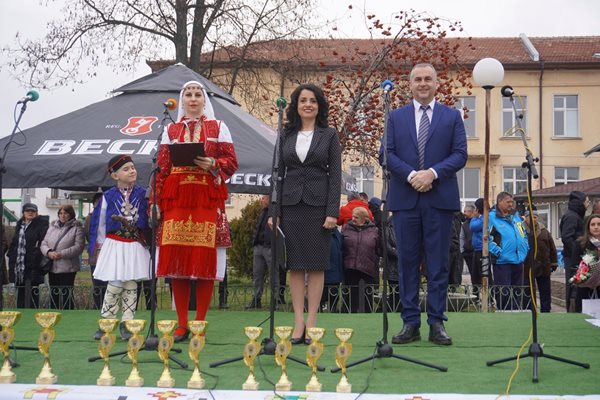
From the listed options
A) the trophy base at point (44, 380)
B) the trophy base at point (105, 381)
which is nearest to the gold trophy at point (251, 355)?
the trophy base at point (105, 381)

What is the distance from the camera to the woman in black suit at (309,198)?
573cm

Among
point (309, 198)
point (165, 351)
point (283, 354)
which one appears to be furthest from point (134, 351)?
point (309, 198)

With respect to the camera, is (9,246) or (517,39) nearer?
(9,246)

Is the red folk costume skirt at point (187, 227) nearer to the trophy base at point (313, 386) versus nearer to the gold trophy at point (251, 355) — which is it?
the gold trophy at point (251, 355)

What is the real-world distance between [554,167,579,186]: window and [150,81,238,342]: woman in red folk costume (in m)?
30.6

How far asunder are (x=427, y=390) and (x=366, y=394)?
362 mm

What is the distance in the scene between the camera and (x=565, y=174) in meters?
34.2

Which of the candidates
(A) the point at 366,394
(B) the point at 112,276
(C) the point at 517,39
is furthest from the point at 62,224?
(C) the point at 517,39

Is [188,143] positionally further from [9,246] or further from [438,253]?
[9,246]

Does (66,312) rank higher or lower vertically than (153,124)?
lower

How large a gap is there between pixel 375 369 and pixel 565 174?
31.7 meters

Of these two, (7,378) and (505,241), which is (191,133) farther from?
(505,241)

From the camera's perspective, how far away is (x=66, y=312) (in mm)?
8461

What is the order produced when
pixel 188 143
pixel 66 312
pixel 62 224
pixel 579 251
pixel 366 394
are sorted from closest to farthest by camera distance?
pixel 366 394
pixel 188 143
pixel 66 312
pixel 579 251
pixel 62 224
